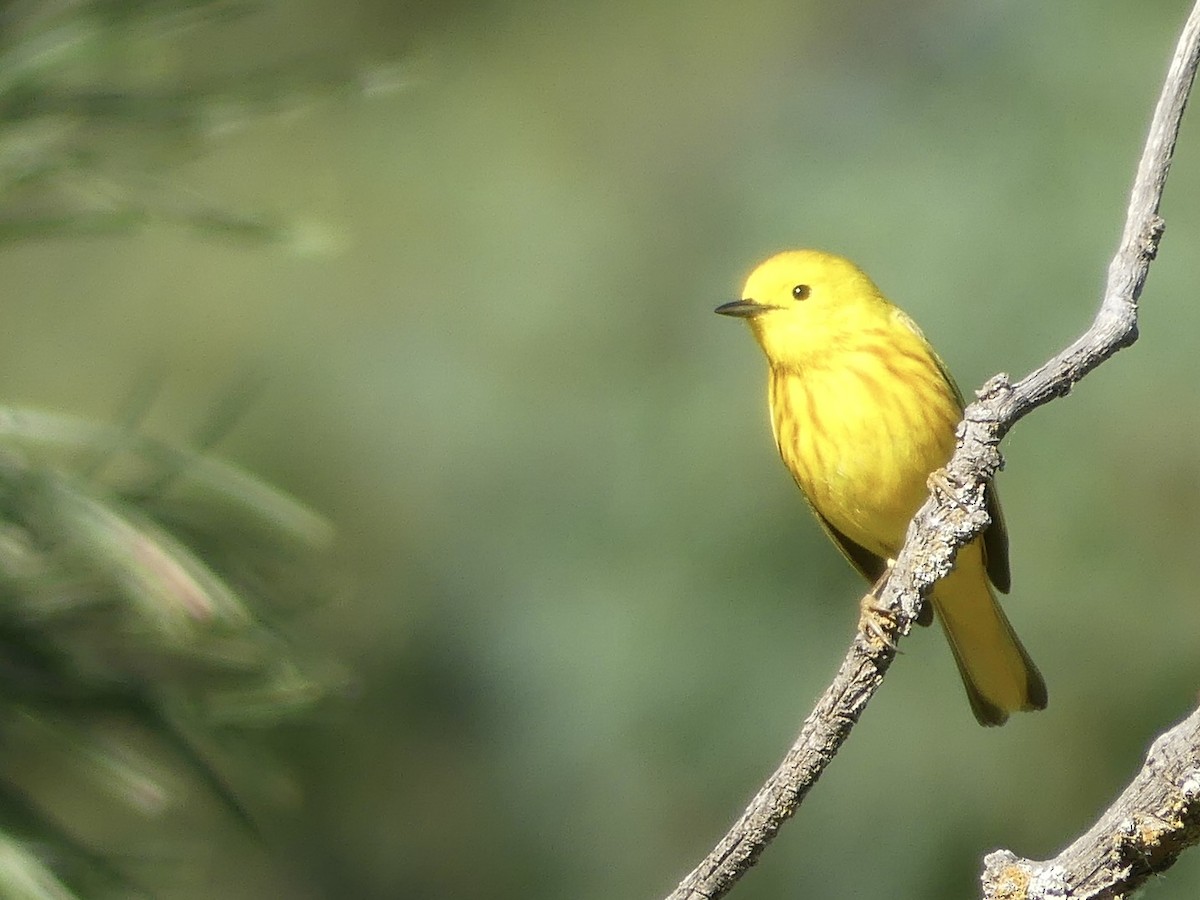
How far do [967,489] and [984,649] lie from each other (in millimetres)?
1510

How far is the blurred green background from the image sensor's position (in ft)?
13.1

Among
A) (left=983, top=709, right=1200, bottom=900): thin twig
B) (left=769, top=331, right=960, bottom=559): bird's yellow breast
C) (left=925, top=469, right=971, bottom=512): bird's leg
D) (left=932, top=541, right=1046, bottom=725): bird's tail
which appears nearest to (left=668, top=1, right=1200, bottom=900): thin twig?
(left=925, top=469, right=971, bottom=512): bird's leg

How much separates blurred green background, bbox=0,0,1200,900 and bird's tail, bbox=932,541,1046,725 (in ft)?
2.01

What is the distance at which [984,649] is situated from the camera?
10.7ft

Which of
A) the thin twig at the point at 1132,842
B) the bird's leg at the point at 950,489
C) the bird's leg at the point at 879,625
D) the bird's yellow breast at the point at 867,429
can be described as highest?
the bird's yellow breast at the point at 867,429

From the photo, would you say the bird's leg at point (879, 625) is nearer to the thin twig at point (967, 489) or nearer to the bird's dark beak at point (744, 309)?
the thin twig at point (967, 489)

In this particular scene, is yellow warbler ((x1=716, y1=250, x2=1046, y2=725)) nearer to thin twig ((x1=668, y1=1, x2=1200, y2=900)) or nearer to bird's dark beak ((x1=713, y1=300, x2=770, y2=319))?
bird's dark beak ((x1=713, y1=300, x2=770, y2=319))

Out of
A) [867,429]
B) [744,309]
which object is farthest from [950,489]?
[744,309]

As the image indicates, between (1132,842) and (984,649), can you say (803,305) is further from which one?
(1132,842)

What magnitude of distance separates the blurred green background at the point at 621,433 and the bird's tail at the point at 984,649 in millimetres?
611

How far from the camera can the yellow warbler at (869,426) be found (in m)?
2.99

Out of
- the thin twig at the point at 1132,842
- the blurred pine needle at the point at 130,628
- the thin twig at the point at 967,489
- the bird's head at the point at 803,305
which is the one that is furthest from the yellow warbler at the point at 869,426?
the thin twig at the point at 1132,842

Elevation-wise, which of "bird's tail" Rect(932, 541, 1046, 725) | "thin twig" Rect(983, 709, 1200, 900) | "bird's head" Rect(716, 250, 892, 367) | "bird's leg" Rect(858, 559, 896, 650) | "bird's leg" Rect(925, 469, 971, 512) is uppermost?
"bird's head" Rect(716, 250, 892, 367)

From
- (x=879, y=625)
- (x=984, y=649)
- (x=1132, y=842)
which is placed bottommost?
(x=1132, y=842)
